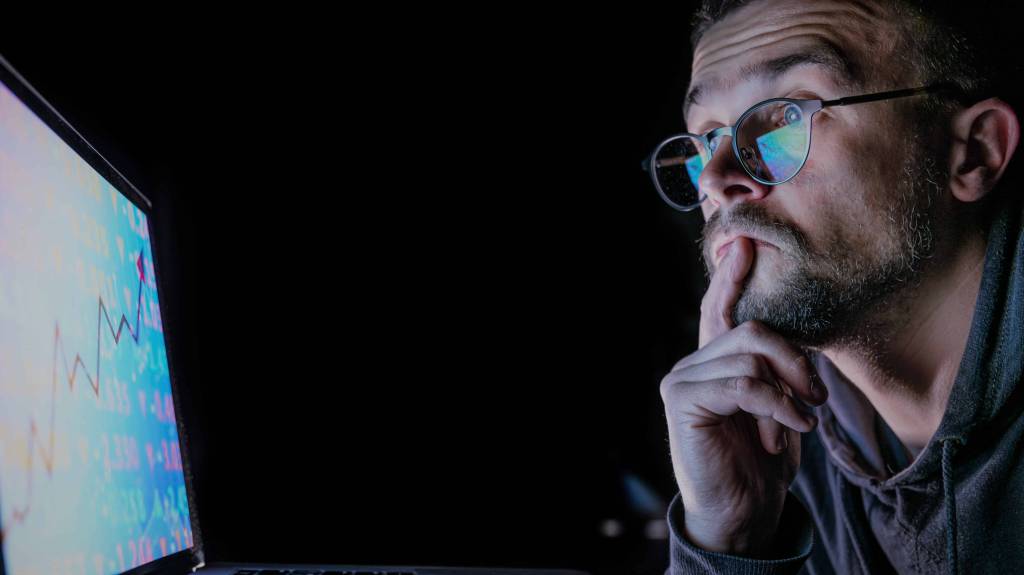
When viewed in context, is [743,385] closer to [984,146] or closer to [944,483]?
[944,483]

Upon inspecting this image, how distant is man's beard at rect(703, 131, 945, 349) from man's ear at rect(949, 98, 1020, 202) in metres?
0.05

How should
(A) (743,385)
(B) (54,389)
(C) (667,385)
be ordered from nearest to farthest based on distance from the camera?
1. (B) (54,389)
2. (A) (743,385)
3. (C) (667,385)

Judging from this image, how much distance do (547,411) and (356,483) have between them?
456 millimetres

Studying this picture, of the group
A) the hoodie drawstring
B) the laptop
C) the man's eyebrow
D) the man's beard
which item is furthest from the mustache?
the laptop

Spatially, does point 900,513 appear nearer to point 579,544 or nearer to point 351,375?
point 579,544

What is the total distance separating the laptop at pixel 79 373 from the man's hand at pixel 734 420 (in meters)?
0.56

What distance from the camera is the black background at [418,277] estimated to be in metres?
1.43

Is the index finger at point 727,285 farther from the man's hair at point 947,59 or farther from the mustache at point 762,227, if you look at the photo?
the man's hair at point 947,59

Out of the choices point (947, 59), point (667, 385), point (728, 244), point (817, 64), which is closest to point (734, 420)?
point (667, 385)

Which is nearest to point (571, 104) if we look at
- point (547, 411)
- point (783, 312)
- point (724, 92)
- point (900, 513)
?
point (724, 92)

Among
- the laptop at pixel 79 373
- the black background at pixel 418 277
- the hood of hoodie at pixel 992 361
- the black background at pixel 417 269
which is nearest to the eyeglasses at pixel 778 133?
the hood of hoodie at pixel 992 361

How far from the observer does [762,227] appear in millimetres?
1129

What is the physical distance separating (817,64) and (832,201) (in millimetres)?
219

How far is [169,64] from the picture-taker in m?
1.37
